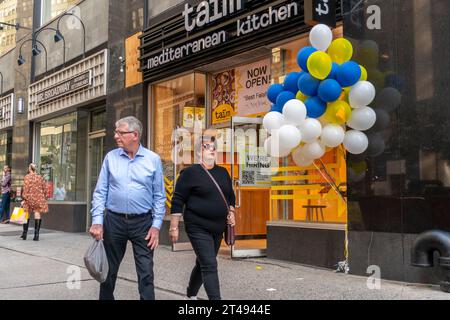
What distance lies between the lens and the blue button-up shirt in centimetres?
458

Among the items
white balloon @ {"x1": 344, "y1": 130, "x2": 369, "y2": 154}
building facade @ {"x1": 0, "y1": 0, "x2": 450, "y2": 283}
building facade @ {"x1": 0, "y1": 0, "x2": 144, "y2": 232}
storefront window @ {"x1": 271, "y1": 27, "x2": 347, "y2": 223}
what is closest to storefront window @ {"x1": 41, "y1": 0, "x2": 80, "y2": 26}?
building facade @ {"x1": 0, "y1": 0, "x2": 144, "y2": 232}

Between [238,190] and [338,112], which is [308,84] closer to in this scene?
[338,112]

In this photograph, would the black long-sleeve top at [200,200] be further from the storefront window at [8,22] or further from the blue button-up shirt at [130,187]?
the storefront window at [8,22]

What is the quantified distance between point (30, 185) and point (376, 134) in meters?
8.50

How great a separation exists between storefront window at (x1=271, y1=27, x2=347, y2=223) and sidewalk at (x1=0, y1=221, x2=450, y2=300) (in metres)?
0.84

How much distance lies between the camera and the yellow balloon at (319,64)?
6273 millimetres

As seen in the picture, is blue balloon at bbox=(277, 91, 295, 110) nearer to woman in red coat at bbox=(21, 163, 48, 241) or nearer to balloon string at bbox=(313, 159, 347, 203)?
balloon string at bbox=(313, 159, 347, 203)

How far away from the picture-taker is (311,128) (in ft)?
21.3

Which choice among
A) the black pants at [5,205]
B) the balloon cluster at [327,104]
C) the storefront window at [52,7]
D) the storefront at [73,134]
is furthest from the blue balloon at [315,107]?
the black pants at [5,205]

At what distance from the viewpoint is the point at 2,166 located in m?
21.0

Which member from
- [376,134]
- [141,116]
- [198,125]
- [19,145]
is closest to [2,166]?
[19,145]

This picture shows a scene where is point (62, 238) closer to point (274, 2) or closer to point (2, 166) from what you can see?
point (274, 2)

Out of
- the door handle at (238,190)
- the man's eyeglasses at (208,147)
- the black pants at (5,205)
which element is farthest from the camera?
the black pants at (5,205)

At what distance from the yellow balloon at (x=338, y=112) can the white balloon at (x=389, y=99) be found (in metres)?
0.48
